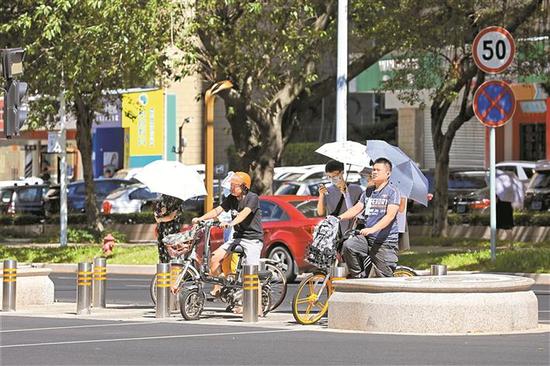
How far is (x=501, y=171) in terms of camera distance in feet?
141

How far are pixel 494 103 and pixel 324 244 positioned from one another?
8.80 meters

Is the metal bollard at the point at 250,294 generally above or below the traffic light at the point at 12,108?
below

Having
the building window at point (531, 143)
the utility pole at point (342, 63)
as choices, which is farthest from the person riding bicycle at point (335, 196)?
the building window at point (531, 143)

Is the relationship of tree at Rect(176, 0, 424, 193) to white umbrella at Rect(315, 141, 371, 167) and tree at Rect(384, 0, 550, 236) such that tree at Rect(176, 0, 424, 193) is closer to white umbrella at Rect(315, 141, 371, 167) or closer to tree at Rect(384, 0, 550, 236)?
tree at Rect(384, 0, 550, 236)

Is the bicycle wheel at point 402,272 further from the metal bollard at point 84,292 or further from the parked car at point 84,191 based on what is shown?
the parked car at point 84,191

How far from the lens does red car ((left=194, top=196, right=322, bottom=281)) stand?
24.6m

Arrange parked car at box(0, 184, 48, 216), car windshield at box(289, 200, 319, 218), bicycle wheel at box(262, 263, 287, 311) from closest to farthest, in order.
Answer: bicycle wheel at box(262, 263, 287, 311)
car windshield at box(289, 200, 319, 218)
parked car at box(0, 184, 48, 216)

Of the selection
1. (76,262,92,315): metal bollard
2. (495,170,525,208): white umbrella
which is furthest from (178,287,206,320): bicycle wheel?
(495,170,525,208): white umbrella

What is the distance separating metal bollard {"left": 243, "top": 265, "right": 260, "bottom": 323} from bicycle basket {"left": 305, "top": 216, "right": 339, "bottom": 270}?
74 centimetres

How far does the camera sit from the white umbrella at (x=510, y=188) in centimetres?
4094

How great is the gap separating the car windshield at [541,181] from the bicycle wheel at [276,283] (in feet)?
75.5

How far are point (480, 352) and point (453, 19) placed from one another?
739 inches

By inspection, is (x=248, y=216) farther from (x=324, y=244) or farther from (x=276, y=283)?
(x=324, y=244)

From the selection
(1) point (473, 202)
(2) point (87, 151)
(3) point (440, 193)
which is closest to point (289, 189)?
(1) point (473, 202)
